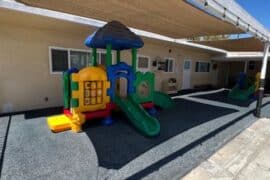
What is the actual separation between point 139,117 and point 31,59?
4.04 metres

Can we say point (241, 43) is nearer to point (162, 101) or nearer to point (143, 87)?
point (162, 101)

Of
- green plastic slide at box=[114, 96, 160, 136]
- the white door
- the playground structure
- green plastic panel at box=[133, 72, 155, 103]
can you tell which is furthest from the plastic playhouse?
the white door

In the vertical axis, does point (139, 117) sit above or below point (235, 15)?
below

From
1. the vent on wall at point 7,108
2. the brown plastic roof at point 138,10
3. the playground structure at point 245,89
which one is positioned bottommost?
the vent on wall at point 7,108

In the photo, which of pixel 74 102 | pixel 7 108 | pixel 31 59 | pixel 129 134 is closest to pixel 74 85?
pixel 74 102

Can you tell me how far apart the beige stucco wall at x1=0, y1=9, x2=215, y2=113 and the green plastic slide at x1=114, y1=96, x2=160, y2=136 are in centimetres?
272

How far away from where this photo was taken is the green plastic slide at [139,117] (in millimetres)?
4102

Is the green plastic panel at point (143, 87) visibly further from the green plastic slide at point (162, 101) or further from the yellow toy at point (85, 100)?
the yellow toy at point (85, 100)

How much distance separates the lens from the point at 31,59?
5.63 meters

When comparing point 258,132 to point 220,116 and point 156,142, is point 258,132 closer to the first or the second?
point 220,116

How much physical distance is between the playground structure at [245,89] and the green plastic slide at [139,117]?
6.68 m

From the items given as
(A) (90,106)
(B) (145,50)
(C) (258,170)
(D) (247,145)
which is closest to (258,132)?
(D) (247,145)

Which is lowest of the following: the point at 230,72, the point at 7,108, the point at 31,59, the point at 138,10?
the point at 7,108

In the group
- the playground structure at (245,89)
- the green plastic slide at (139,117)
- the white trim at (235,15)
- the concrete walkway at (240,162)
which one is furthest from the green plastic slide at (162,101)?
the playground structure at (245,89)
